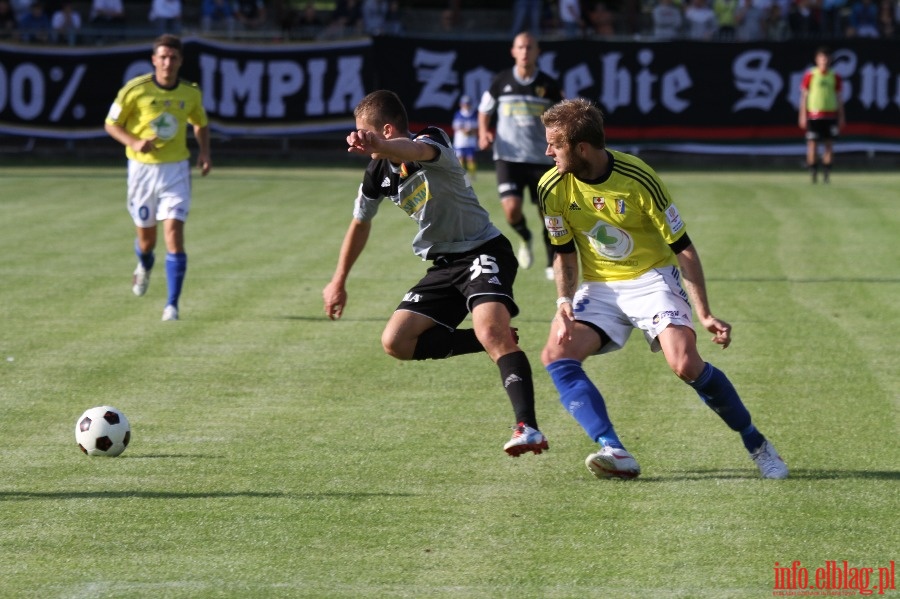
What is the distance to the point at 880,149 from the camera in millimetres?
29453

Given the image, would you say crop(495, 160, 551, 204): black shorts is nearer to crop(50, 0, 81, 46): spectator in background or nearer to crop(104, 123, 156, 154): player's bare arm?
crop(104, 123, 156, 154): player's bare arm

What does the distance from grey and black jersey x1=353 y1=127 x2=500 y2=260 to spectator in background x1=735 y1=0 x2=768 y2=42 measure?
85.2 feet

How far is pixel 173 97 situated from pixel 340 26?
66.6 feet

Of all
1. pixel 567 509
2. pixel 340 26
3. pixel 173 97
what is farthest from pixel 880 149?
pixel 567 509

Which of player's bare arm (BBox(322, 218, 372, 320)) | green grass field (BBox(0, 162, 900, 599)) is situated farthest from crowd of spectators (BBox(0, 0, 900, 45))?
player's bare arm (BBox(322, 218, 372, 320))

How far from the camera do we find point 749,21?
3266 centimetres

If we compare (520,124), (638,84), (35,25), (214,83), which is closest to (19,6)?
(35,25)

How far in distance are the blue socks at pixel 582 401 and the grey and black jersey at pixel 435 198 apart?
998 mm

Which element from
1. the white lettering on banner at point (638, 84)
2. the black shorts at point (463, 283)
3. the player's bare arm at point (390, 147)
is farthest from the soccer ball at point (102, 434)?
the white lettering on banner at point (638, 84)

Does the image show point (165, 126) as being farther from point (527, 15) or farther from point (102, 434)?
point (527, 15)

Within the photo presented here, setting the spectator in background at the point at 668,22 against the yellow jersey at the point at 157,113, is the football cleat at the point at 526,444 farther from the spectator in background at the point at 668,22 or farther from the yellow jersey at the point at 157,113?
the spectator in background at the point at 668,22

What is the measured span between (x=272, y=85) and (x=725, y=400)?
2425 cm

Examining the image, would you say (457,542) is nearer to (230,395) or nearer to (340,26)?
(230,395)

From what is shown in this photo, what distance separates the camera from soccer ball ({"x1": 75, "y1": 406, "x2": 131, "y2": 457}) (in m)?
6.91
